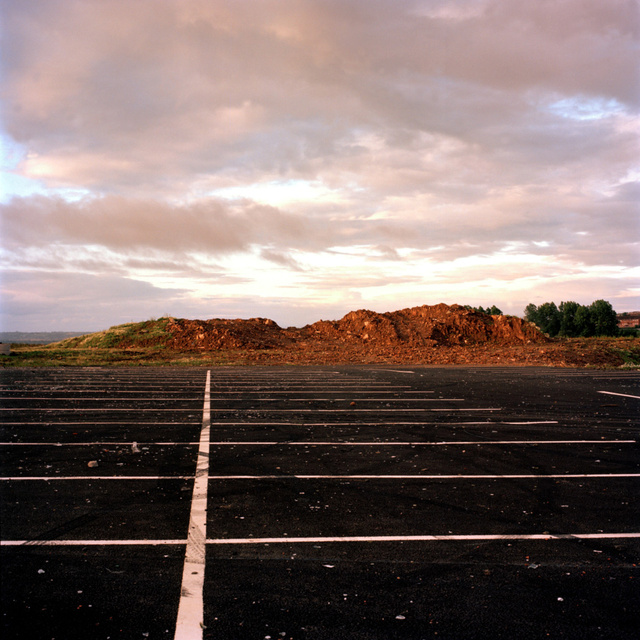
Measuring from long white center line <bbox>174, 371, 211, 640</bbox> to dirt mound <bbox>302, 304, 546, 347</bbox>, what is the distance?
4094cm

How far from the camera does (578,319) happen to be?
310 feet

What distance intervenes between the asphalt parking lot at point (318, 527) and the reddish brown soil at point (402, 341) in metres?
23.9

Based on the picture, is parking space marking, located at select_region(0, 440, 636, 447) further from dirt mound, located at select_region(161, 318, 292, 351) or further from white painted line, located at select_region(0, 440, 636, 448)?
dirt mound, located at select_region(161, 318, 292, 351)

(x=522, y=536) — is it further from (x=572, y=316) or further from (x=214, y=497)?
(x=572, y=316)

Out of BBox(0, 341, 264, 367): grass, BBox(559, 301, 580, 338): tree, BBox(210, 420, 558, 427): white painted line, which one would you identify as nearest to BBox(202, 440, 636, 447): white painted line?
BBox(210, 420, 558, 427): white painted line

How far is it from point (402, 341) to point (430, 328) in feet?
13.4

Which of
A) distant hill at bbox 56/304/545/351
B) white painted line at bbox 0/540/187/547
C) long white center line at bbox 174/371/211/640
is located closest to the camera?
long white center line at bbox 174/371/211/640

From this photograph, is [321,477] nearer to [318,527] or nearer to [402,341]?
[318,527]

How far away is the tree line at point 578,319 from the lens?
3664 inches

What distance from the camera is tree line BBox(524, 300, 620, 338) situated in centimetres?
9306

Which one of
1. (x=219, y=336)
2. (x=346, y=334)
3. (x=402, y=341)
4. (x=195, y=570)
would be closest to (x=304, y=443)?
(x=195, y=570)

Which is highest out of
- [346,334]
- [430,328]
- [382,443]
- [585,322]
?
[585,322]

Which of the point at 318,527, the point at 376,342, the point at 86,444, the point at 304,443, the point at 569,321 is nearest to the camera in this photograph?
the point at 318,527

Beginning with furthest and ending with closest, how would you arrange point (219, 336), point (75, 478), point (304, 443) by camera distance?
1. point (219, 336)
2. point (304, 443)
3. point (75, 478)
